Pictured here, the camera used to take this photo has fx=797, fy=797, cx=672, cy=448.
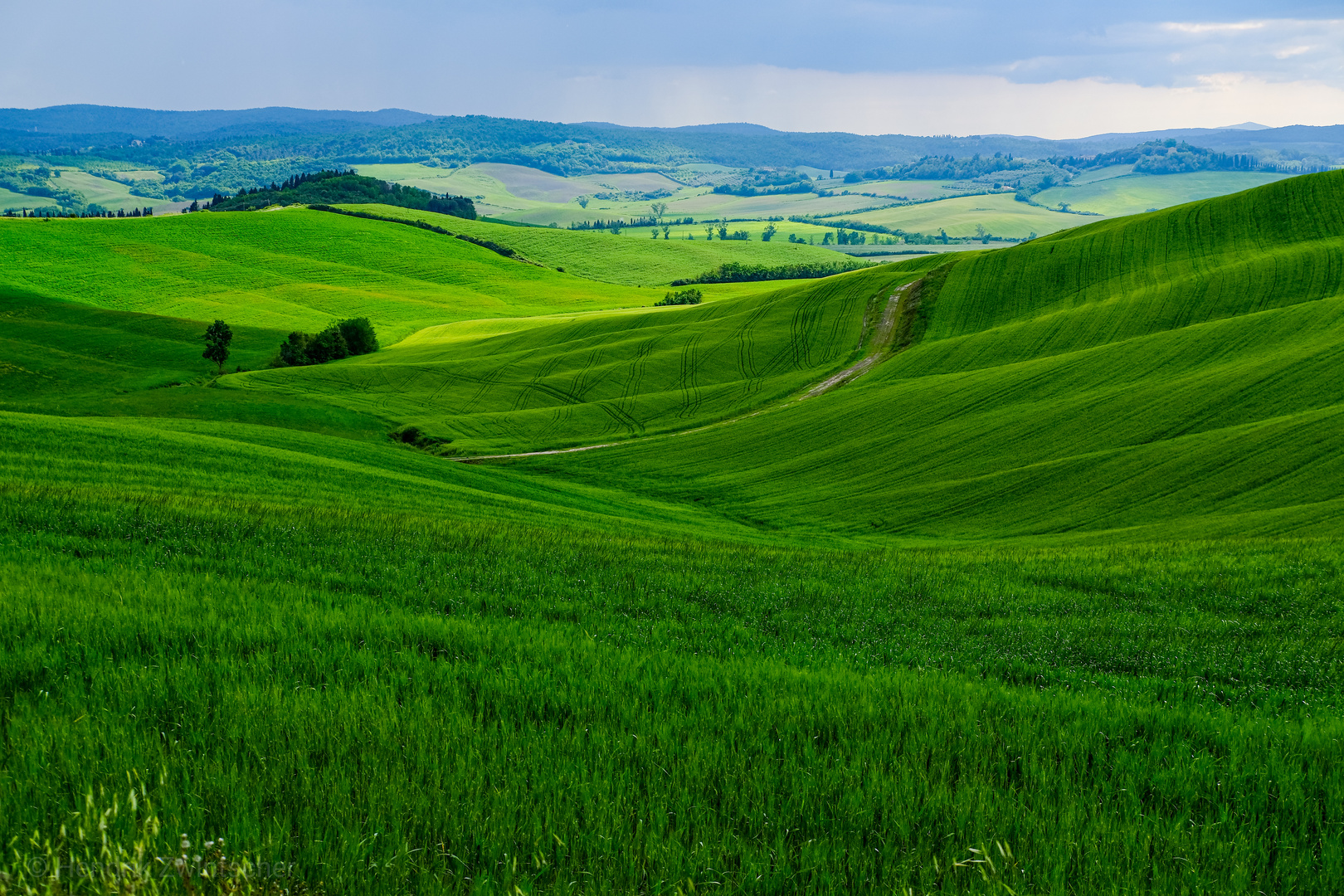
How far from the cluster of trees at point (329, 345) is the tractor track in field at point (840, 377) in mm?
42114

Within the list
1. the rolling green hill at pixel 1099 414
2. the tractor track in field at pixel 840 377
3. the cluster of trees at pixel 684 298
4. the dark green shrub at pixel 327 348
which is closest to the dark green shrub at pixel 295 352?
the dark green shrub at pixel 327 348

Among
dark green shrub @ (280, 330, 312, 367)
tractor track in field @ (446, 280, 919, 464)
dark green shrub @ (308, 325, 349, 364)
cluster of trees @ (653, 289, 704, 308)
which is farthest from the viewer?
cluster of trees @ (653, 289, 704, 308)

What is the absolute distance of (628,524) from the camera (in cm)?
2777

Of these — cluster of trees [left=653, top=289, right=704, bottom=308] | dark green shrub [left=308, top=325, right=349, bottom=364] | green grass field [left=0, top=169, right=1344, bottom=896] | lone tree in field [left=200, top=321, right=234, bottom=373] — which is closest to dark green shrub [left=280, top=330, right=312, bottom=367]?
dark green shrub [left=308, top=325, right=349, bottom=364]

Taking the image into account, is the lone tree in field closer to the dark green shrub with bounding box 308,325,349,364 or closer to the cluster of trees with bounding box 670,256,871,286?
the dark green shrub with bounding box 308,325,349,364

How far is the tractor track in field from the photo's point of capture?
5575 cm

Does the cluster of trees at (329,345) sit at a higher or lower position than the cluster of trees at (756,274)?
lower

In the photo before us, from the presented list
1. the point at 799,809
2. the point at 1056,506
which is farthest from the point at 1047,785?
the point at 1056,506

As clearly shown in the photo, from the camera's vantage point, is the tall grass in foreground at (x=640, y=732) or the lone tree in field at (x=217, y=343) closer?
the tall grass in foreground at (x=640, y=732)

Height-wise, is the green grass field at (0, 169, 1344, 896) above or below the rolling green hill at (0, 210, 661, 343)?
below

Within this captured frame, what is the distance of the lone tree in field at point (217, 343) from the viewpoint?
85125 mm

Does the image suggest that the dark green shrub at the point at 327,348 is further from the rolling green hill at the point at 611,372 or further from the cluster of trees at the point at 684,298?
the cluster of trees at the point at 684,298

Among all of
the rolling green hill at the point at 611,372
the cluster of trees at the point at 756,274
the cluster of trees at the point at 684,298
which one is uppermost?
the cluster of trees at the point at 756,274

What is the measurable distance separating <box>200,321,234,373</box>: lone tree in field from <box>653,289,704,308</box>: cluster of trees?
6591cm
